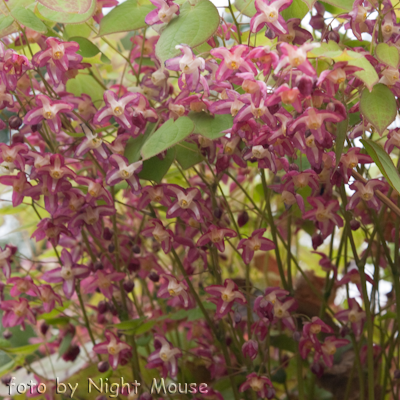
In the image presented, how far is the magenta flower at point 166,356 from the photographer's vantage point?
2.24 feet

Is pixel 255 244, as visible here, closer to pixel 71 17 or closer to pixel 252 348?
pixel 252 348

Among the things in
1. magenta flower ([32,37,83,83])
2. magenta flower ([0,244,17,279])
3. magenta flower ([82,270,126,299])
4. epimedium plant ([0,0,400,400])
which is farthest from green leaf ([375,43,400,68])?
magenta flower ([0,244,17,279])

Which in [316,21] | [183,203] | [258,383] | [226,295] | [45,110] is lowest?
[258,383]

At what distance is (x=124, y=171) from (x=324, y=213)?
258mm

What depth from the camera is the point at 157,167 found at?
1.82 ft

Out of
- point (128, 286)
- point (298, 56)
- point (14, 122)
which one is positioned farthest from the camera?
point (128, 286)

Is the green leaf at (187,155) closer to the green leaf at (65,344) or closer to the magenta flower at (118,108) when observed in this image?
the magenta flower at (118,108)

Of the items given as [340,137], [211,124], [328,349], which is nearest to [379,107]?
[340,137]

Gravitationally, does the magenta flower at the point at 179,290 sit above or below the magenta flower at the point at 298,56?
below

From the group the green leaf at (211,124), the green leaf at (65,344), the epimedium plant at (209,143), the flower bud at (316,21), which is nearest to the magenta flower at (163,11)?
the epimedium plant at (209,143)

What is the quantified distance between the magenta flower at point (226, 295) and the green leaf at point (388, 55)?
1.07 feet

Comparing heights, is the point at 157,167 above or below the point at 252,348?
above

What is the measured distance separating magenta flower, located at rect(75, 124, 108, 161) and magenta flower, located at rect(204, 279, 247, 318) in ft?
0.72

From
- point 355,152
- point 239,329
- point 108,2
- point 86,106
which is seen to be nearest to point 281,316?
point 239,329
